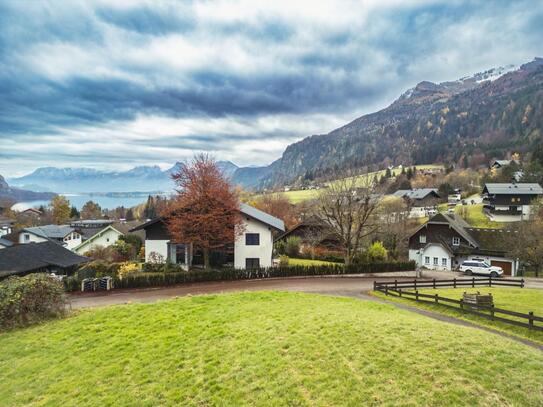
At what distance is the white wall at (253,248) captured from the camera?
121 feet

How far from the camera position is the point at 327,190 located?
43.6 metres

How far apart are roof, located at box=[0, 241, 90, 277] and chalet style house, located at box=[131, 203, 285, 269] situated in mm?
11271

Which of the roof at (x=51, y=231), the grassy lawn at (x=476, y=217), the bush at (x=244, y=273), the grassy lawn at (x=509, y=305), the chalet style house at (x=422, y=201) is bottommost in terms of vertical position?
the grassy lawn at (x=509, y=305)

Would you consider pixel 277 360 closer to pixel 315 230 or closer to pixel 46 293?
pixel 46 293

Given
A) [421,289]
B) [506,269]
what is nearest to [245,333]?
[421,289]

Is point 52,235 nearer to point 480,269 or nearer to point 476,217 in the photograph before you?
point 480,269

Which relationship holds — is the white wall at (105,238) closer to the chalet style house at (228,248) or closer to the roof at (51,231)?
the roof at (51,231)

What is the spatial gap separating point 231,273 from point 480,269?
1161 inches

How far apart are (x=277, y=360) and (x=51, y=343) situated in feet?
33.6

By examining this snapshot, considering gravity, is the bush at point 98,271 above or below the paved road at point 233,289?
above

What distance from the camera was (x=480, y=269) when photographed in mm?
39125

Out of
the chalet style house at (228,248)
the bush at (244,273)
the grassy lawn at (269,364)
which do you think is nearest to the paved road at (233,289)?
the bush at (244,273)

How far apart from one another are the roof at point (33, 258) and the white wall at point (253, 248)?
20.7 m

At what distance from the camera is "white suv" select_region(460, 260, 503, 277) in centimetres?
3834
